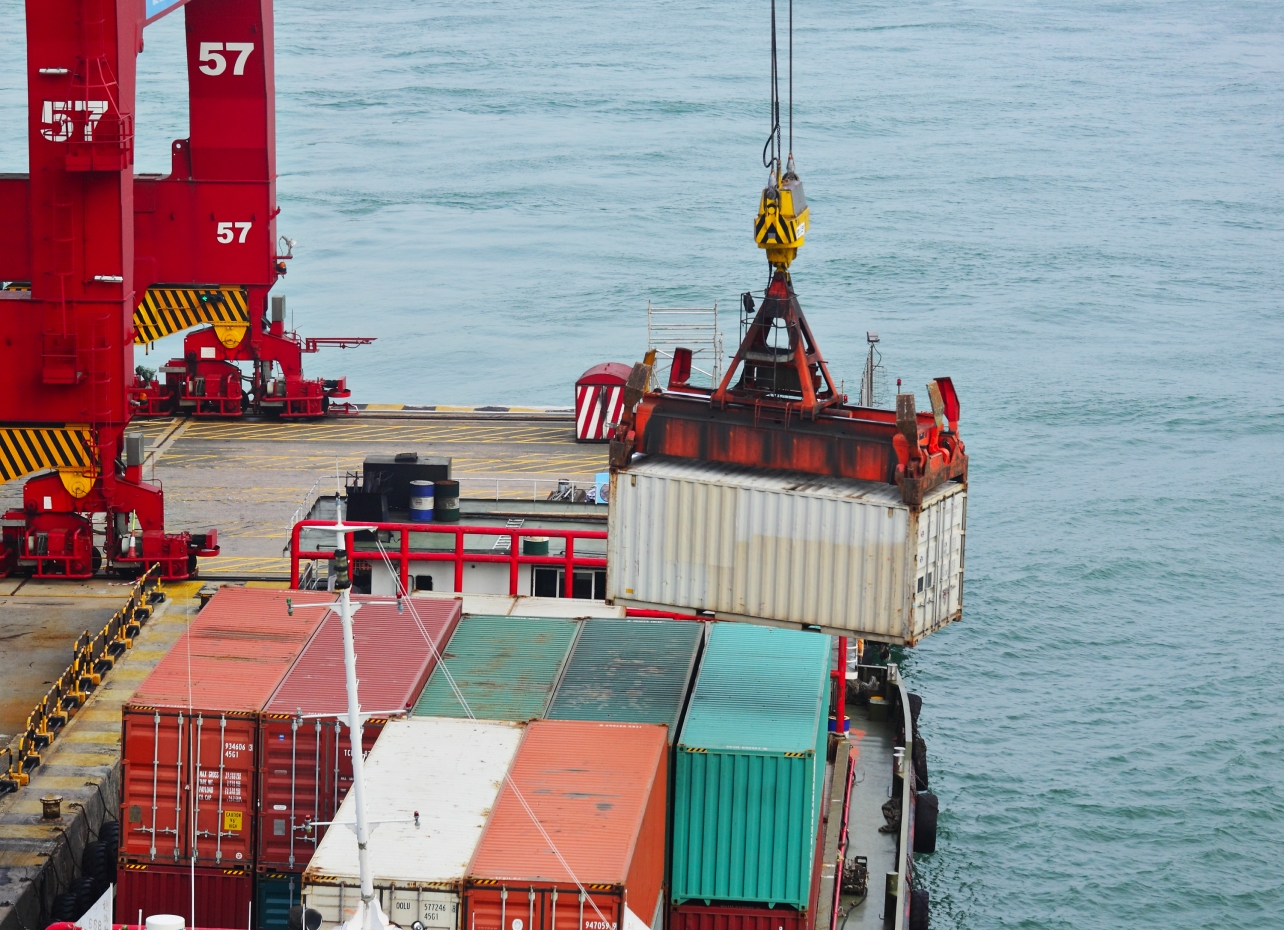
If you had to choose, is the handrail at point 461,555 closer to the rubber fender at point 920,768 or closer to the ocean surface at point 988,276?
the rubber fender at point 920,768

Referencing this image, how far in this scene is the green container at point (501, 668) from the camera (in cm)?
2398

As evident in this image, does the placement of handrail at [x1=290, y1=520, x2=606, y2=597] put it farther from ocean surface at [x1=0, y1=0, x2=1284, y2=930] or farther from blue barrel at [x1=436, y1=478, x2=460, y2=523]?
ocean surface at [x1=0, y1=0, x2=1284, y2=930]

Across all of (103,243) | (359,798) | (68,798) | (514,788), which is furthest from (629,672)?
(103,243)

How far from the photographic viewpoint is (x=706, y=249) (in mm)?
88750

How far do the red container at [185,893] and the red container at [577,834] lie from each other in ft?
13.9

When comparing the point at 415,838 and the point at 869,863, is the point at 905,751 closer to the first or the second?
the point at 869,863

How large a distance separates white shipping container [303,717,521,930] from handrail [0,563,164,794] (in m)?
9.69

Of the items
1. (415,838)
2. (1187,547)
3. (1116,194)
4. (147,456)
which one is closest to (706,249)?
(1116,194)

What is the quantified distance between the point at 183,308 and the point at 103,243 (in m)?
13.5

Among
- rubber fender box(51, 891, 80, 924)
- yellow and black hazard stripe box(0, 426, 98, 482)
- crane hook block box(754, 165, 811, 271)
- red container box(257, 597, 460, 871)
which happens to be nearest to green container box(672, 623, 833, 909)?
red container box(257, 597, 460, 871)

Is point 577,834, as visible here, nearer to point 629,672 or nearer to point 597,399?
point 629,672

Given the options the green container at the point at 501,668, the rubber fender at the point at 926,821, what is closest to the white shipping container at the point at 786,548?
the green container at the point at 501,668

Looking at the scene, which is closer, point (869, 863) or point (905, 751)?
point (869, 863)

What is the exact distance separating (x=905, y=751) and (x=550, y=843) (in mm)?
15048
